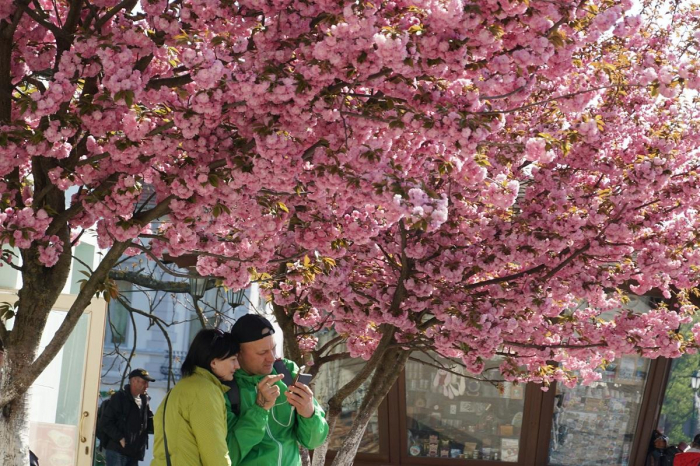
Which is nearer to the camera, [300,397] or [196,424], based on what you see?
[196,424]

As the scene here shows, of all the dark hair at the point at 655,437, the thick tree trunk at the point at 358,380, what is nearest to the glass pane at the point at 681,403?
the dark hair at the point at 655,437

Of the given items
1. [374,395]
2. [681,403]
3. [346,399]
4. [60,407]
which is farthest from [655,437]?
[60,407]

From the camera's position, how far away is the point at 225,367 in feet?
12.4

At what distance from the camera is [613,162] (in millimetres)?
5625

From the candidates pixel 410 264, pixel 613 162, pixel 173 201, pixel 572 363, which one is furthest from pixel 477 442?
pixel 173 201

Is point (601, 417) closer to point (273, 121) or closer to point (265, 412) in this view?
point (265, 412)

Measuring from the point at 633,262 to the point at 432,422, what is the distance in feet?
20.4

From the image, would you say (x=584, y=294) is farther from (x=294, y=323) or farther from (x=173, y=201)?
(x=173, y=201)

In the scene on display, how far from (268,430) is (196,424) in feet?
1.43

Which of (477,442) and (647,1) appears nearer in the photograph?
(647,1)

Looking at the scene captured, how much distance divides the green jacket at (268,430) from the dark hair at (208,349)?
176 millimetres

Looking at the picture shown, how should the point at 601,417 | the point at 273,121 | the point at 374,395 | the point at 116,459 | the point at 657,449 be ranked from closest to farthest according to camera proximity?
the point at 273,121, the point at 374,395, the point at 116,459, the point at 657,449, the point at 601,417

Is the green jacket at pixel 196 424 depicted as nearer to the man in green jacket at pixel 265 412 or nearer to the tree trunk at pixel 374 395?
the man in green jacket at pixel 265 412

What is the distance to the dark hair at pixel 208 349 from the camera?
3754 millimetres
